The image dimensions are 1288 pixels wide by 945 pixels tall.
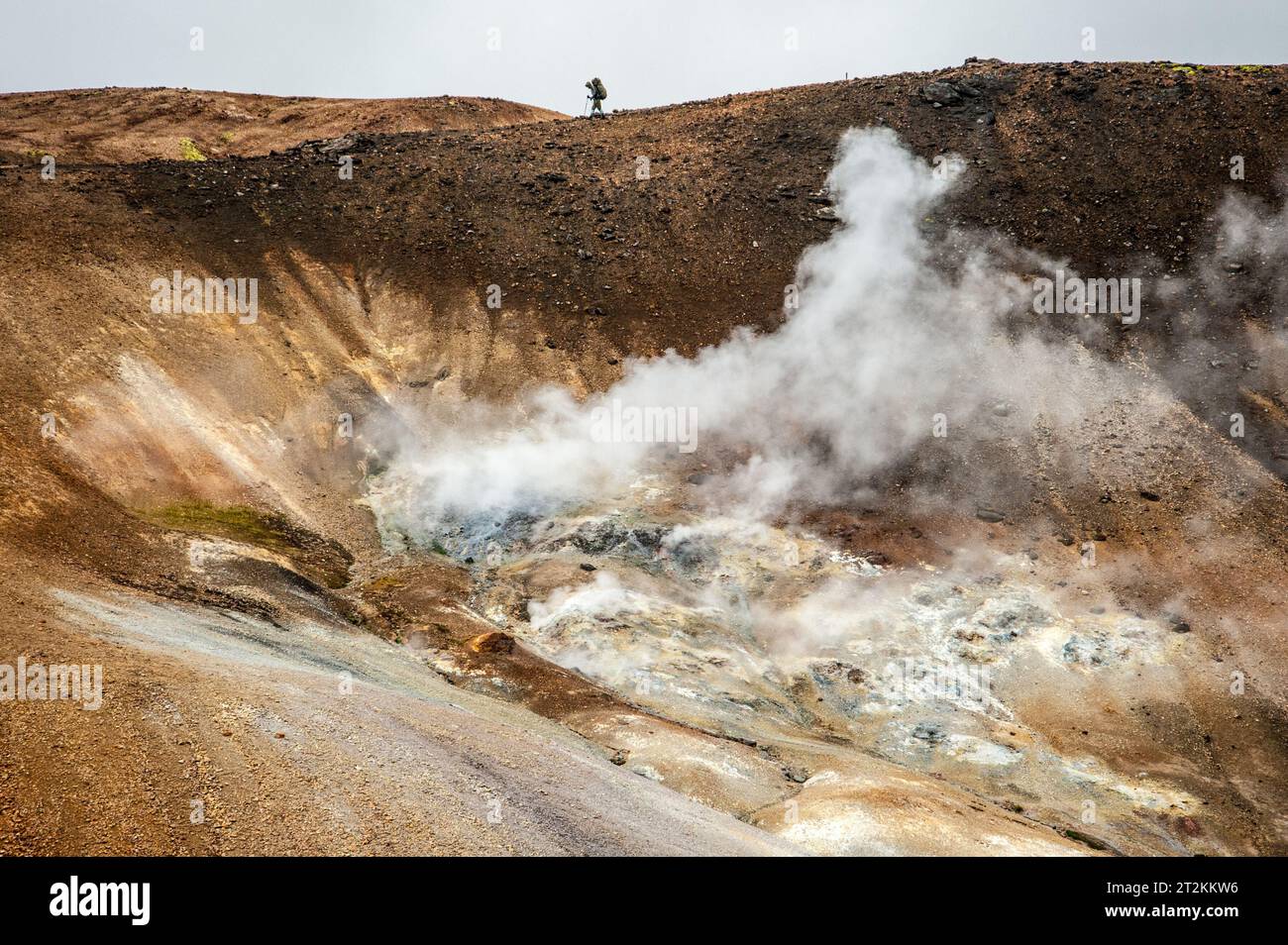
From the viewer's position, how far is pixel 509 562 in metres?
21.4

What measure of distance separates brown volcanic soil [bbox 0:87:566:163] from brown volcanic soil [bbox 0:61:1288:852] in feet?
44.3

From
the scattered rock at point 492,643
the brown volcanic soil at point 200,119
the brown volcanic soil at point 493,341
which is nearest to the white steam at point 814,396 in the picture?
the brown volcanic soil at point 493,341

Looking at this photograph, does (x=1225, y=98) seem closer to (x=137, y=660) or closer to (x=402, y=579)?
(x=402, y=579)

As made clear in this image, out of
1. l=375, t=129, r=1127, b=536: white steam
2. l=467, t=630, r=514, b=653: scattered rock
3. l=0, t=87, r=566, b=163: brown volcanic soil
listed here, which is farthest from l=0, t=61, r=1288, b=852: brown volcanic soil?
l=0, t=87, r=566, b=163: brown volcanic soil

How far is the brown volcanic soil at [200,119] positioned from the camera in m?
42.8

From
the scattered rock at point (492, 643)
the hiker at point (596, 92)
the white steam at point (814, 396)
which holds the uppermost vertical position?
the hiker at point (596, 92)

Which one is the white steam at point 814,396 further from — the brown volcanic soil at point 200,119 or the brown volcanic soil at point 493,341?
the brown volcanic soil at point 200,119

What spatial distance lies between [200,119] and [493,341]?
31.6m

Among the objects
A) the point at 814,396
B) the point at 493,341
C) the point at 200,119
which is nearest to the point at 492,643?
the point at 493,341

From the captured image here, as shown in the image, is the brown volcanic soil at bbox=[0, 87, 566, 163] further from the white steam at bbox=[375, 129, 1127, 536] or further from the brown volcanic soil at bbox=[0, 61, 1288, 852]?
the white steam at bbox=[375, 129, 1127, 536]

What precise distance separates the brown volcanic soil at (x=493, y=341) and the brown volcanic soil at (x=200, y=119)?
13488 mm

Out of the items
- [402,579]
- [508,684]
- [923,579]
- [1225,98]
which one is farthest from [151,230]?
[1225,98]

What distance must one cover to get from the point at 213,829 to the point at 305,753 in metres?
1.93

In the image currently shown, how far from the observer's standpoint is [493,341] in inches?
1113
